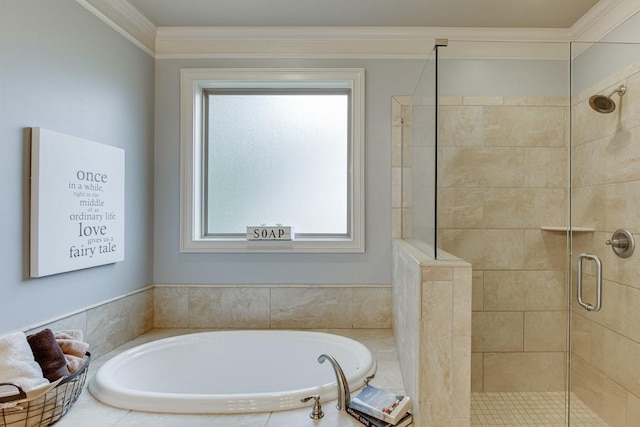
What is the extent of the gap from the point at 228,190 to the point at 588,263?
2.17 metres

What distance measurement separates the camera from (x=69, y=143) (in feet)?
5.44

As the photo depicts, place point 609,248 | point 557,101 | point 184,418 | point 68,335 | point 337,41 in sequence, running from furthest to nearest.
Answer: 1. point 337,41
2. point 557,101
3. point 609,248
4. point 68,335
5. point 184,418

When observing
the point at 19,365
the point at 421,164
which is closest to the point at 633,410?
the point at 421,164

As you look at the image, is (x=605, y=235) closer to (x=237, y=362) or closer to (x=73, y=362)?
(x=237, y=362)

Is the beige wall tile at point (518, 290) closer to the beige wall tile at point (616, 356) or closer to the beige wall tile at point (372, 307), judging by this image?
the beige wall tile at point (616, 356)

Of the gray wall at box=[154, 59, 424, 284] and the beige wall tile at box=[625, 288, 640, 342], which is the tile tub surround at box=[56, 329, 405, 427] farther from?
the beige wall tile at box=[625, 288, 640, 342]

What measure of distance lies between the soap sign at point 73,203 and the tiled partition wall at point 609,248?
8.11 feet

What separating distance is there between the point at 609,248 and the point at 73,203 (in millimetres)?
2565

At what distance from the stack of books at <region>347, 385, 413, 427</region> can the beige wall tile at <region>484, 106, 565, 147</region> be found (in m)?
1.57

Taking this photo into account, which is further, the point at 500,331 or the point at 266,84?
the point at 266,84

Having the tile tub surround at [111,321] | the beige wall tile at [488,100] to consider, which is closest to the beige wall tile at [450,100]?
the beige wall tile at [488,100]

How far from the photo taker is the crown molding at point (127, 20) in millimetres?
A: 1896

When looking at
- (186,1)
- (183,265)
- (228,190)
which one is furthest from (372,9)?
(183,265)

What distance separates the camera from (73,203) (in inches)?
66.3
